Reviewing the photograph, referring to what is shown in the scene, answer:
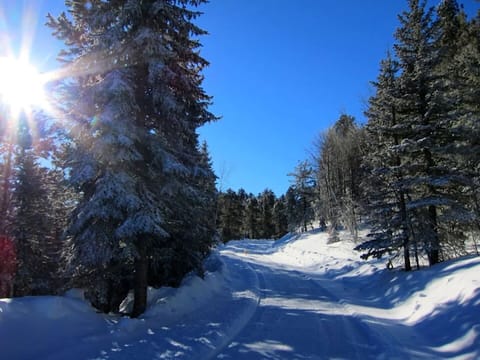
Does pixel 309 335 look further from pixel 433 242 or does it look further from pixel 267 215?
pixel 267 215

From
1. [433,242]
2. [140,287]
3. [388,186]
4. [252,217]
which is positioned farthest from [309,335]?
[252,217]

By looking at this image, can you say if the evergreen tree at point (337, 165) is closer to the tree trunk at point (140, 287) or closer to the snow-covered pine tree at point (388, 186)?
the snow-covered pine tree at point (388, 186)

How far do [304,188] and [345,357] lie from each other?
47673 millimetres

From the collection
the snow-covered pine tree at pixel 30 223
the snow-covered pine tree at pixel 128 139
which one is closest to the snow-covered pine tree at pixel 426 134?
the snow-covered pine tree at pixel 128 139

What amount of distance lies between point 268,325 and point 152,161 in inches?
201

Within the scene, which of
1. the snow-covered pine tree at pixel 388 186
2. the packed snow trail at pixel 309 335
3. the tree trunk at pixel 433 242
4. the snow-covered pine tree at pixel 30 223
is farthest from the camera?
the snow-covered pine tree at pixel 30 223

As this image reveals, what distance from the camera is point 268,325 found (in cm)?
792

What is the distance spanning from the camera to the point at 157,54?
8.61 metres

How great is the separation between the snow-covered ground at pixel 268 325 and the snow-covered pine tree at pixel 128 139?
49.5 inches

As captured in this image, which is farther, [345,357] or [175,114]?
[175,114]

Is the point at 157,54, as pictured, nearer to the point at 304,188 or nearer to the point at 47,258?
the point at 47,258

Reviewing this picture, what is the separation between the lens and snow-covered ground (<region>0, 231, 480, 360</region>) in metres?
5.99

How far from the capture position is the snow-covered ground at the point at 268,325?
236 inches

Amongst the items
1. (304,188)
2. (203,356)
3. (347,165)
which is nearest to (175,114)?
(203,356)
